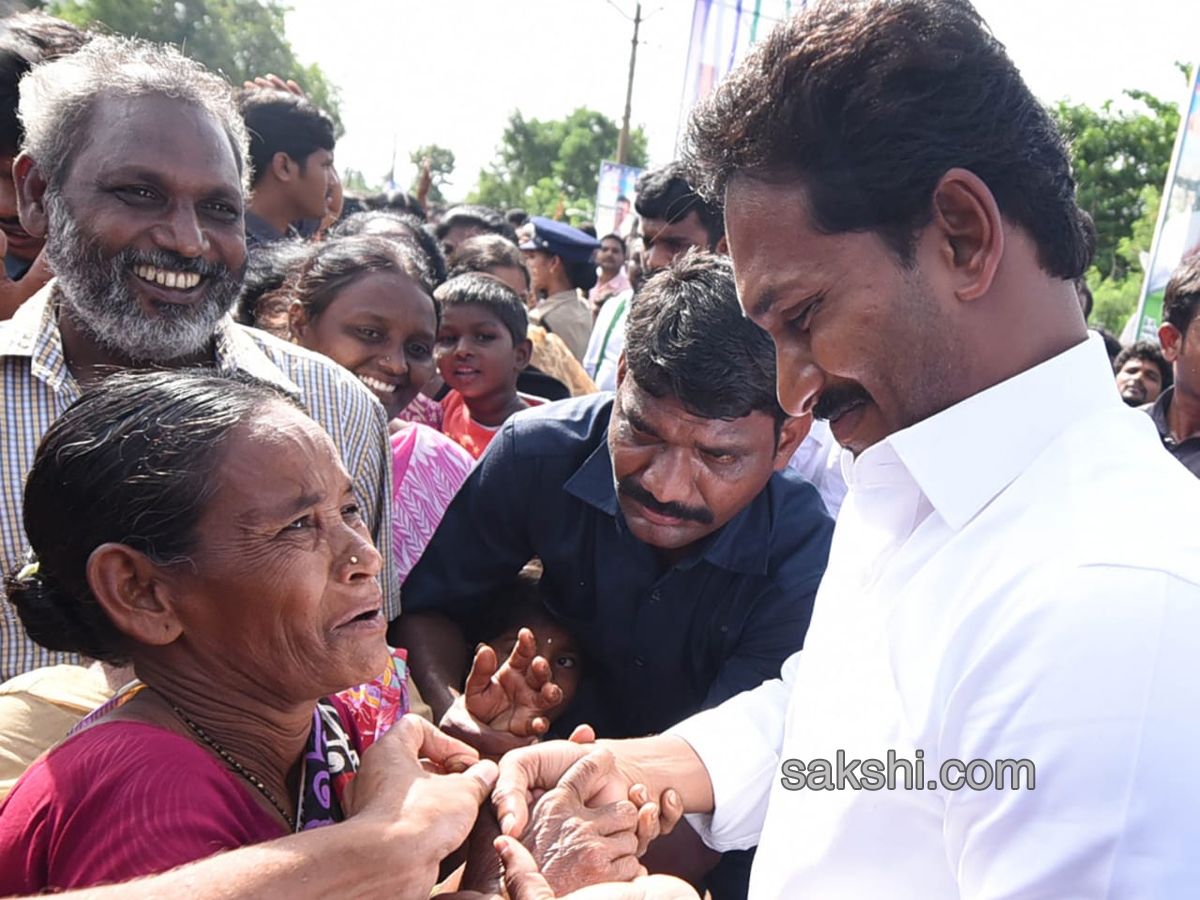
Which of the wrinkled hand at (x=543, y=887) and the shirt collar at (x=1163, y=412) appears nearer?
the wrinkled hand at (x=543, y=887)

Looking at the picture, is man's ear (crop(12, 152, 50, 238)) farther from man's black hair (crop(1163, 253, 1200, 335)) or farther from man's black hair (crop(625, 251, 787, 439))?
man's black hair (crop(1163, 253, 1200, 335))

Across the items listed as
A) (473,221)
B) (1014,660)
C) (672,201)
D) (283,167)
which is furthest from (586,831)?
(473,221)

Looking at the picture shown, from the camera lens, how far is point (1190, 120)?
877 centimetres

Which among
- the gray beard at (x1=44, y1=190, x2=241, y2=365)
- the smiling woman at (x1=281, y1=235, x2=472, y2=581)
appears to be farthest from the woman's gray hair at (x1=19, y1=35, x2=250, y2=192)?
the smiling woman at (x1=281, y1=235, x2=472, y2=581)

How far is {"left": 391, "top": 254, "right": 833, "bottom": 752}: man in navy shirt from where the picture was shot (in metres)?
2.50

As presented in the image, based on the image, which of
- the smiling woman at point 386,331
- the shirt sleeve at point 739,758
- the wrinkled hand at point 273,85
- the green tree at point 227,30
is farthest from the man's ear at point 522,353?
the green tree at point 227,30

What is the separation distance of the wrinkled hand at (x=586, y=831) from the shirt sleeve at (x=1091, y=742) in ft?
2.23

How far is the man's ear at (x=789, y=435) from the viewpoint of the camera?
8.61 ft

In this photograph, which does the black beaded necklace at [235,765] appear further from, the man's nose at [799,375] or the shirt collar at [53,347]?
the man's nose at [799,375]

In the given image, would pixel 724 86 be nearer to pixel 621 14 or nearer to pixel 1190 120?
pixel 1190 120

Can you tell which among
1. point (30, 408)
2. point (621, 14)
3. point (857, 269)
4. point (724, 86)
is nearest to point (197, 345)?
point (30, 408)

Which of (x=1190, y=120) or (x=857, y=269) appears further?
(x=1190, y=120)

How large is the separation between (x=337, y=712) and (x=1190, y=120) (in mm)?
9584

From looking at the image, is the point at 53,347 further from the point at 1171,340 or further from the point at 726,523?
the point at 1171,340
